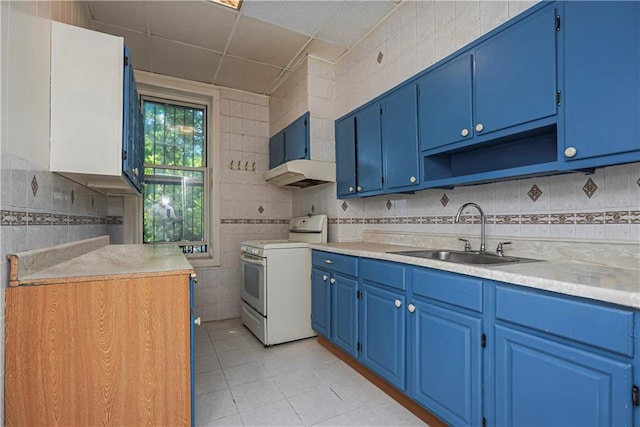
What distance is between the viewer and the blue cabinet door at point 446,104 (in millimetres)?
1844

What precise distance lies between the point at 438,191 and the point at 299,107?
1.78 metres

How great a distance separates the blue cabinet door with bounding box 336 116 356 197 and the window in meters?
1.81

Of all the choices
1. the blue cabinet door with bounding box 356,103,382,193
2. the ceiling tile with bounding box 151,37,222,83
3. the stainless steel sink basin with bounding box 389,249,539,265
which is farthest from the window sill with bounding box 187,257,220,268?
the stainless steel sink basin with bounding box 389,249,539,265

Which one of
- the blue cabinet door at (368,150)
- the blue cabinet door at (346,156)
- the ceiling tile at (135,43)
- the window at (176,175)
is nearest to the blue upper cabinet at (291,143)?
the blue cabinet door at (346,156)

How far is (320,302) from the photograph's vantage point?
Result: 2828 mm

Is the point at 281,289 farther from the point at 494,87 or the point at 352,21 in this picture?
the point at 352,21

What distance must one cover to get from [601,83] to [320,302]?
233 cm

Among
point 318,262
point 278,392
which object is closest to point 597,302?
point 278,392

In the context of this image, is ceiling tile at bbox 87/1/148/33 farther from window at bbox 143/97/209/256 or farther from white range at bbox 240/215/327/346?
white range at bbox 240/215/327/346

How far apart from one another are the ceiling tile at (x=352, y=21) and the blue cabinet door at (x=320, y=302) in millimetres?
2142

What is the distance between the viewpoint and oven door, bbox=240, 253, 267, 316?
2883mm

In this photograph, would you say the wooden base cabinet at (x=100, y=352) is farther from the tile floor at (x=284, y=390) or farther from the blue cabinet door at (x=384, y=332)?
the blue cabinet door at (x=384, y=332)

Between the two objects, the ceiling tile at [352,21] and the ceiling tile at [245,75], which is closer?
the ceiling tile at [352,21]

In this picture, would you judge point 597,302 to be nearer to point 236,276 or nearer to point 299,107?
point 299,107
